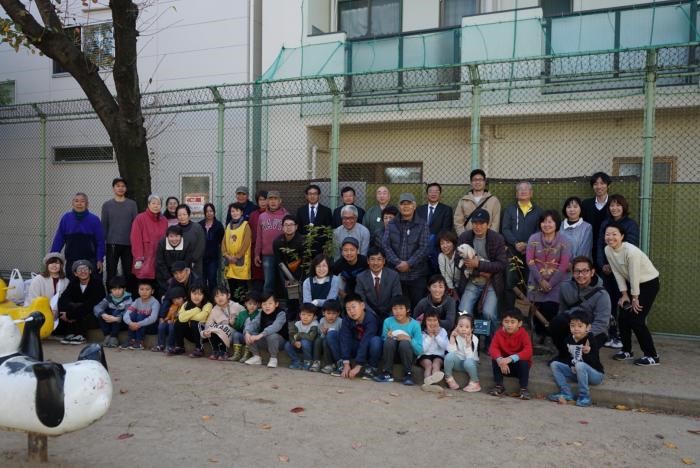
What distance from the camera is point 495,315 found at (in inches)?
261

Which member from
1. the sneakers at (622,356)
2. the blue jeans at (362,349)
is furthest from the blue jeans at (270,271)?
the sneakers at (622,356)

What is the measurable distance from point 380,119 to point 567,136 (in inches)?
130

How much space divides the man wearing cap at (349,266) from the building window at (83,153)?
7928mm

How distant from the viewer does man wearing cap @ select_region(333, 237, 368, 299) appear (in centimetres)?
702

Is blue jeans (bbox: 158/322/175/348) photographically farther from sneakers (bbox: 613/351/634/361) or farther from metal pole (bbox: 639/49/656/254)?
metal pole (bbox: 639/49/656/254)

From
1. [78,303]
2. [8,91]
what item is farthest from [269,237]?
[8,91]

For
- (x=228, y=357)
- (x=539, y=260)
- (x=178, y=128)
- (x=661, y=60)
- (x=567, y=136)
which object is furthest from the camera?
(x=178, y=128)

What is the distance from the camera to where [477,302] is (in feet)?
21.9

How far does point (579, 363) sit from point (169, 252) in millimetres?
5141

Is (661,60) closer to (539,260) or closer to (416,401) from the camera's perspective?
(539,260)

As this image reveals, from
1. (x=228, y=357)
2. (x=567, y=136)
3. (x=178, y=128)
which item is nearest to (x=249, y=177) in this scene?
(x=178, y=128)

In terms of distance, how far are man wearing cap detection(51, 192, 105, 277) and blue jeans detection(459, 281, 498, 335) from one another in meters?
5.15

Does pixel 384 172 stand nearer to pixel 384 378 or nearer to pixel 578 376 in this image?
pixel 384 378

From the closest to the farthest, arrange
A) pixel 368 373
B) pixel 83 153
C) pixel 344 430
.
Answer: pixel 344 430 < pixel 368 373 < pixel 83 153
